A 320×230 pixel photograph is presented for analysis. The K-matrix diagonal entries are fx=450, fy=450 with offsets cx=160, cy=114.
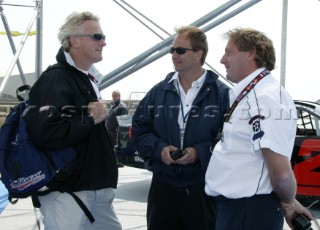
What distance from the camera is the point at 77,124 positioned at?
2.40 m

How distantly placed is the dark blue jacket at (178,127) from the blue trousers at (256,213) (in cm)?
74

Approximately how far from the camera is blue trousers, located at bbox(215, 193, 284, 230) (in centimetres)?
202

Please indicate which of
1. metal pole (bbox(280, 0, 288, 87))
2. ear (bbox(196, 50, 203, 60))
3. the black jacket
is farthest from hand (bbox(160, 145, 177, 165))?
metal pole (bbox(280, 0, 288, 87))

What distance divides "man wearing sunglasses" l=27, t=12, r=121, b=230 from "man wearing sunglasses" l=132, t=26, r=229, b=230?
355mm

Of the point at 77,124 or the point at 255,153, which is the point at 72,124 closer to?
the point at 77,124

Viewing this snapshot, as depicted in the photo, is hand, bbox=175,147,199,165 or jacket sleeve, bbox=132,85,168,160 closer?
hand, bbox=175,147,199,165

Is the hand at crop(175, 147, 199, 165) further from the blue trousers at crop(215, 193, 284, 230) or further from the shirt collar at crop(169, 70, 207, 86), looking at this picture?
the blue trousers at crop(215, 193, 284, 230)

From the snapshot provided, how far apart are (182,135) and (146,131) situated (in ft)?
1.05

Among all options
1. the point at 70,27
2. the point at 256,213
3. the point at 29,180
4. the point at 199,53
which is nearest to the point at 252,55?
the point at 256,213

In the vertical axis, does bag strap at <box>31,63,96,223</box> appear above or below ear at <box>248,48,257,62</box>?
below

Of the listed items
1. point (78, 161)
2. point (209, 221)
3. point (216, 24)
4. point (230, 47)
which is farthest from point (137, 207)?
point (230, 47)

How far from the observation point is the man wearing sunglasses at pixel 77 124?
2369 mm

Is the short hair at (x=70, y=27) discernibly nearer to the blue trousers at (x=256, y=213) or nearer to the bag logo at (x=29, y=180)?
the bag logo at (x=29, y=180)

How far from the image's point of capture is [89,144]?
2555 millimetres
